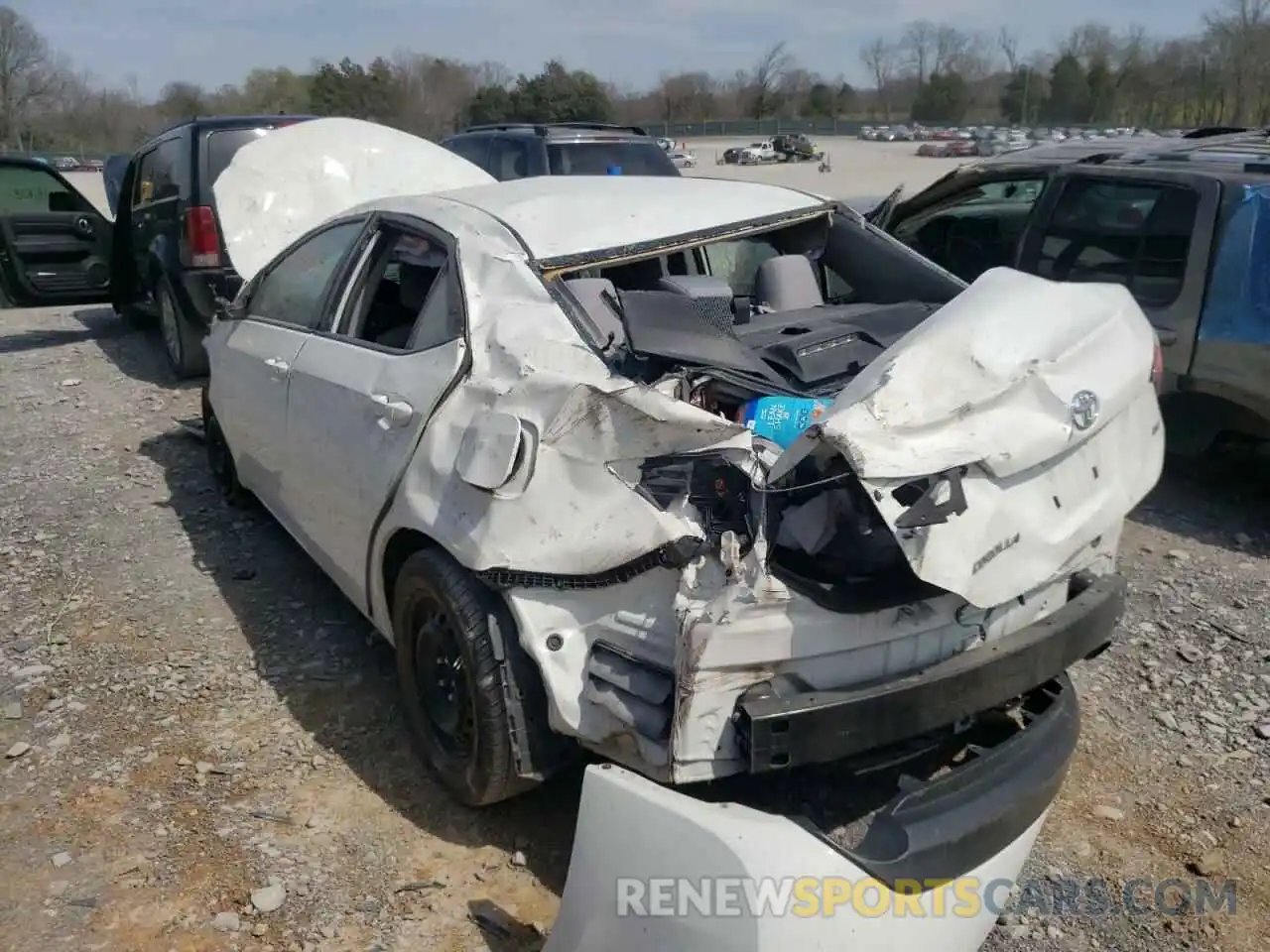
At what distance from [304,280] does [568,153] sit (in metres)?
4.85

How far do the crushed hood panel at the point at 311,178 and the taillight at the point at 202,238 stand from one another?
1.67 metres

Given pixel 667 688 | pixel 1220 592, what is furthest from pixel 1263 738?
pixel 667 688

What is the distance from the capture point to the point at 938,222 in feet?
20.5

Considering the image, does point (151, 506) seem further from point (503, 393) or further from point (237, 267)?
point (503, 393)

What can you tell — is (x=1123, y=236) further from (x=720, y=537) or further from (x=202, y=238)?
(x=202, y=238)

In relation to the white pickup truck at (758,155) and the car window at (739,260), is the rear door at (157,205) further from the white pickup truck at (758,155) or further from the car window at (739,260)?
the white pickup truck at (758,155)

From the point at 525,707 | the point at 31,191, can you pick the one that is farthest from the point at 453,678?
the point at 31,191

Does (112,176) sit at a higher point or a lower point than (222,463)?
higher

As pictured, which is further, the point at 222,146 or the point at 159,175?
the point at 159,175

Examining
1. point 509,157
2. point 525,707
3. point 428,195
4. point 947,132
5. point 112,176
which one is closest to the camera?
point 525,707

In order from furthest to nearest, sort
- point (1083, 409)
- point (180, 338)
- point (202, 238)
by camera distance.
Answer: point (180, 338), point (202, 238), point (1083, 409)

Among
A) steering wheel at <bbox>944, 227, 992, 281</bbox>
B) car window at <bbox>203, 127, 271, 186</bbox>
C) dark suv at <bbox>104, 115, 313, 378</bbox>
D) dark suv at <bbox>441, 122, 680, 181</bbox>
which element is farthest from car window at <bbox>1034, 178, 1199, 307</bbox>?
car window at <bbox>203, 127, 271, 186</bbox>

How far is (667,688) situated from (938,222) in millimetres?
4845

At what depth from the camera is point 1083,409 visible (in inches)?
91.8
